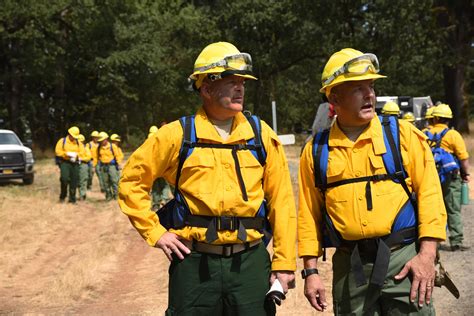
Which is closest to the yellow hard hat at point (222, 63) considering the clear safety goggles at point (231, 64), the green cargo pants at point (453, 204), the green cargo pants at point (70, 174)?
the clear safety goggles at point (231, 64)

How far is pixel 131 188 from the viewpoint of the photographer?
364 cm

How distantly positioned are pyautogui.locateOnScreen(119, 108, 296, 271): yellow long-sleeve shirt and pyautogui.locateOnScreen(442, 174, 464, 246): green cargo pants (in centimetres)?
614

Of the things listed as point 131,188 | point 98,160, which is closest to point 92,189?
point 98,160

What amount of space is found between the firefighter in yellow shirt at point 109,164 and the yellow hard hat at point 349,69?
15241 millimetres

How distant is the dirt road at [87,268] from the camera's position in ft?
24.2

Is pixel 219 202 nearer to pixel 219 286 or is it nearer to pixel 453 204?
pixel 219 286

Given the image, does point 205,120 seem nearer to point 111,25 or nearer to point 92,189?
point 92,189

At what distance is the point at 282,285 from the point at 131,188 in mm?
1000

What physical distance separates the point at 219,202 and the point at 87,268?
6.85 meters

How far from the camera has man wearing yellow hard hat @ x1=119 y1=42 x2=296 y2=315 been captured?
3.49 metres

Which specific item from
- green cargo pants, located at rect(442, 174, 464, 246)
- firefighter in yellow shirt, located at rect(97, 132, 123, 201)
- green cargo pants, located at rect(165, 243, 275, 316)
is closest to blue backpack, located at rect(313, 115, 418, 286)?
green cargo pants, located at rect(165, 243, 275, 316)

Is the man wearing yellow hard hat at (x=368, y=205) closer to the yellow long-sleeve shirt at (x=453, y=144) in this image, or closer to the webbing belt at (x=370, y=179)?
the webbing belt at (x=370, y=179)

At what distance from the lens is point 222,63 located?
3635mm

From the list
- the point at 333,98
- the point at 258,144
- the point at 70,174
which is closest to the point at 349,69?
the point at 333,98
